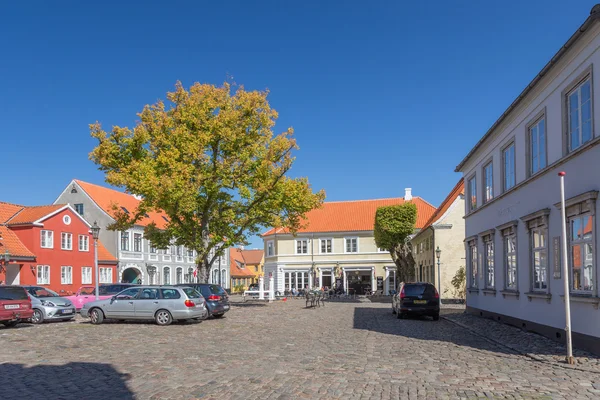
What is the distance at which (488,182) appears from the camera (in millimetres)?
24719

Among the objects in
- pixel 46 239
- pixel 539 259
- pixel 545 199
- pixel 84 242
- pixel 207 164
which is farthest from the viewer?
pixel 84 242

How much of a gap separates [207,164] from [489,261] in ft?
56.7

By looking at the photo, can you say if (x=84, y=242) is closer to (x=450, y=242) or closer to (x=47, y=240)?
(x=47, y=240)

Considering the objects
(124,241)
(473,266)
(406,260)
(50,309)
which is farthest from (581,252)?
(124,241)

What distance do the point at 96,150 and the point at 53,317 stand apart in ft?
41.3

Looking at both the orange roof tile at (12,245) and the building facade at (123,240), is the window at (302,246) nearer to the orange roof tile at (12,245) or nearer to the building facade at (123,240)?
the building facade at (123,240)

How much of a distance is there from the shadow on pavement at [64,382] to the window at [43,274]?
1206 inches

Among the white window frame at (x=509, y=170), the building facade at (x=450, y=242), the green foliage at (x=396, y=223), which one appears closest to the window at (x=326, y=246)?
the green foliage at (x=396, y=223)

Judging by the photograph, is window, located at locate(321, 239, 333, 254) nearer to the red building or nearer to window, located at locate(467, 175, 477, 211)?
the red building

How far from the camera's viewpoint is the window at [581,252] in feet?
44.3

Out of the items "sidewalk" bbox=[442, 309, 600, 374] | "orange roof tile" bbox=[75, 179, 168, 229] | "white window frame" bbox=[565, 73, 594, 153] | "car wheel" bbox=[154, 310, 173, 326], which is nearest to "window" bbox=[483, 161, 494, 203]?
"sidewalk" bbox=[442, 309, 600, 374]

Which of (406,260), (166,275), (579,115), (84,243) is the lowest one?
(166,275)

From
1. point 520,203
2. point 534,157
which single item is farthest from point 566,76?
point 520,203

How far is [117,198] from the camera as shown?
201 ft
